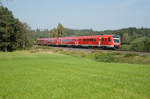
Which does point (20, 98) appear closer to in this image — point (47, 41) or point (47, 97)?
point (47, 97)

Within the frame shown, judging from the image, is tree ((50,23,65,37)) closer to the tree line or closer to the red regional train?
the red regional train

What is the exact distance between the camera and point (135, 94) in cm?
591

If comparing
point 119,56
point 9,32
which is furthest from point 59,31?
point 119,56

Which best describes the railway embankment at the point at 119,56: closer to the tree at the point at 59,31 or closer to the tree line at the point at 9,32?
the tree line at the point at 9,32

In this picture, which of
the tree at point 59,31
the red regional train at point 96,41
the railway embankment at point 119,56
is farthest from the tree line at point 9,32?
the tree at point 59,31

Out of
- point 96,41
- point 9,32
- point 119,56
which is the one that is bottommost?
point 119,56

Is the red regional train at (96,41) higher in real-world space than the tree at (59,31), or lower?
lower

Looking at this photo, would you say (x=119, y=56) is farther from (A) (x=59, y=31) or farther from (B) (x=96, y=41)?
(A) (x=59, y=31)

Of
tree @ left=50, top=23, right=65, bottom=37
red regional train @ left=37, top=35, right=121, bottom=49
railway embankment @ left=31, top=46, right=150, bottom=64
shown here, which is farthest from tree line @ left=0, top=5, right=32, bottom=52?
tree @ left=50, top=23, right=65, bottom=37

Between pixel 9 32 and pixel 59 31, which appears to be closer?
pixel 9 32

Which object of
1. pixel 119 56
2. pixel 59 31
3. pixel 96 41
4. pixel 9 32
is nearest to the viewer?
pixel 119 56

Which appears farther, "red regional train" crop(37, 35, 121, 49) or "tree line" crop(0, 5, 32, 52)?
"tree line" crop(0, 5, 32, 52)

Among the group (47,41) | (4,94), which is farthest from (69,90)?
(47,41)

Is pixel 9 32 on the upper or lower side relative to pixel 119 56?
upper
